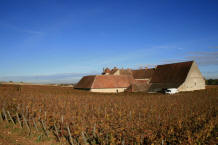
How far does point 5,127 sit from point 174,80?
3667cm

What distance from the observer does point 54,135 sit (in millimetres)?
9414

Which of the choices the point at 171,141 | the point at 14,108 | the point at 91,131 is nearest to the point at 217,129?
the point at 171,141

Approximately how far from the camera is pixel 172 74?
42594 mm

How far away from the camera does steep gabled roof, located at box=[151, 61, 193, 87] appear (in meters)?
39.8

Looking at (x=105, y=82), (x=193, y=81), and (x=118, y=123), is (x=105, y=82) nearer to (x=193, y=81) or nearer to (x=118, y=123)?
(x=193, y=81)

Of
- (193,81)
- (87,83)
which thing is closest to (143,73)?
(193,81)

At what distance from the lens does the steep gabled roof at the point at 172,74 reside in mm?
39844

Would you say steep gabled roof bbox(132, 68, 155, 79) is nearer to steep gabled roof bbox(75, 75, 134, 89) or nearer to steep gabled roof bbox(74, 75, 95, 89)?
steep gabled roof bbox(75, 75, 134, 89)

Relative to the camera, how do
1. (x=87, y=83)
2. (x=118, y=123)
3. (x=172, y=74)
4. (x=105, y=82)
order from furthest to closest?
(x=87, y=83)
(x=105, y=82)
(x=172, y=74)
(x=118, y=123)

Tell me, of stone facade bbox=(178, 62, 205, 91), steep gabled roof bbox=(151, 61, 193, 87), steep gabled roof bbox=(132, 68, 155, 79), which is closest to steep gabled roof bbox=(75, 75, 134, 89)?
steep gabled roof bbox=(132, 68, 155, 79)

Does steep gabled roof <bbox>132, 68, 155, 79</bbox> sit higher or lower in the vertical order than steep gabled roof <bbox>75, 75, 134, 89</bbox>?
higher

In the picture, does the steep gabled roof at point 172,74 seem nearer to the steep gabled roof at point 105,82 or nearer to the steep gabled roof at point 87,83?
the steep gabled roof at point 105,82

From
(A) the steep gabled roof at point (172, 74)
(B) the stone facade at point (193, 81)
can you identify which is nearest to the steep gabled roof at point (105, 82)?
(A) the steep gabled roof at point (172, 74)

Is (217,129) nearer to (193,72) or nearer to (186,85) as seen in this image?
(186,85)
